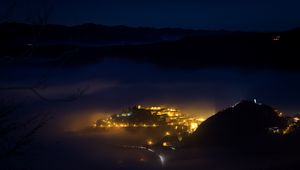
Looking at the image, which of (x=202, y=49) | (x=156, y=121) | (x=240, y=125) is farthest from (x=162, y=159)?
(x=202, y=49)

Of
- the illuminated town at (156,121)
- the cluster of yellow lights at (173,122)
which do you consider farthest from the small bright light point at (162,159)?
the cluster of yellow lights at (173,122)

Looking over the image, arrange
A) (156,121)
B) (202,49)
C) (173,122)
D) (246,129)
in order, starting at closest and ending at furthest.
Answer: (246,129)
(173,122)
(156,121)
(202,49)

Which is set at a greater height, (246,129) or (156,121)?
(156,121)

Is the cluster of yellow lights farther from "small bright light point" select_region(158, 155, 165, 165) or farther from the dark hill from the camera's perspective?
"small bright light point" select_region(158, 155, 165, 165)

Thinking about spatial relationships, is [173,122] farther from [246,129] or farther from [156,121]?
[246,129]

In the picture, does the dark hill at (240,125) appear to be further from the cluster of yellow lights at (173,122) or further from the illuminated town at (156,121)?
the cluster of yellow lights at (173,122)

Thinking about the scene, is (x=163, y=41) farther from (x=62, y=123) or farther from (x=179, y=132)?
(x=179, y=132)

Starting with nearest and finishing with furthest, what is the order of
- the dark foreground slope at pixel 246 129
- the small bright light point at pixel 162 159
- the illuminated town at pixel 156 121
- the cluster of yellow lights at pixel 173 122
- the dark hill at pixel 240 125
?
the small bright light point at pixel 162 159
the dark foreground slope at pixel 246 129
the dark hill at pixel 240 125
the illuminated town at pixel 156 121
the cluster of yellow lights at pixel 173 122

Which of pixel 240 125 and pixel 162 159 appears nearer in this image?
pixel 162 159

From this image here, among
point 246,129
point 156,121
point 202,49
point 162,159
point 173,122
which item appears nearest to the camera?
point 162,159
